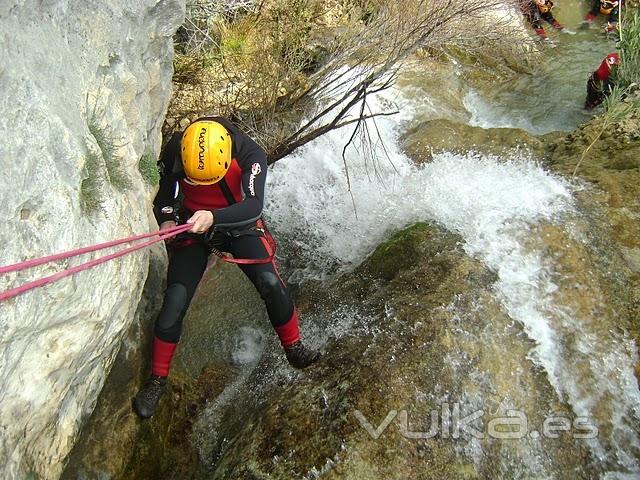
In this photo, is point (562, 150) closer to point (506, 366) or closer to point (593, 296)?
point (593, 296)

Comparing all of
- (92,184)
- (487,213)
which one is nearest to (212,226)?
(92,184)

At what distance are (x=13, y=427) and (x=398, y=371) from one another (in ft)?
6.60

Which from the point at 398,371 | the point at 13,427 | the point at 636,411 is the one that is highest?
the point at 13,427

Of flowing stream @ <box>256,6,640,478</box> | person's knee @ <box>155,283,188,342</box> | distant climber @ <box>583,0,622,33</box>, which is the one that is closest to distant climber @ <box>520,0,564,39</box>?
distant climber @ <box>583,0,622,33</box>

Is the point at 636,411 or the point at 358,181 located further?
the point at 358,181

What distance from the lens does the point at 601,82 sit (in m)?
6.50

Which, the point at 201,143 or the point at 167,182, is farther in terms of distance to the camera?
the point at 167,182

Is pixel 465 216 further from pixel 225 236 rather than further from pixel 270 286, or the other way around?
pixel 225 236

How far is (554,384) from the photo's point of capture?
3.20 meters

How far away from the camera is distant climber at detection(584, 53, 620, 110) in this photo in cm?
638

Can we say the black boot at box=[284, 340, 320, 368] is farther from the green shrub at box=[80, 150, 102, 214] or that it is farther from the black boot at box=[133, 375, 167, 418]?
the green shrub at box=[80, 150, 102, 214]

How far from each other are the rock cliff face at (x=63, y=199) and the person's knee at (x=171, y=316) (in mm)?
306

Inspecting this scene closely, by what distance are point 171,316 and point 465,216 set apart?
261 centimetres

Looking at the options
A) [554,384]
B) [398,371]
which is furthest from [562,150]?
[398,371]
